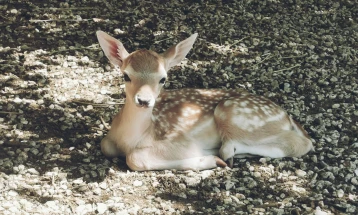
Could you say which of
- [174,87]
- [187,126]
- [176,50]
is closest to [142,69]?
[176,50]

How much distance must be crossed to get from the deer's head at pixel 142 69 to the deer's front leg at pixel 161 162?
0.46 m

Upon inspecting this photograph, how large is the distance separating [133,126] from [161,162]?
37cm

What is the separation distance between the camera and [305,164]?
6.05m

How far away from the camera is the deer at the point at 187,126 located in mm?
5859

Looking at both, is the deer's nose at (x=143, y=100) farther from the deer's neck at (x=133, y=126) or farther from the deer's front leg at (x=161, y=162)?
the deer's front leg at (x=161, y=162)

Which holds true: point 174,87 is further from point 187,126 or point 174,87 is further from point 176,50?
point 176,50

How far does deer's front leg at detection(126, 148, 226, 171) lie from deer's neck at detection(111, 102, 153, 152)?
0.10 metres

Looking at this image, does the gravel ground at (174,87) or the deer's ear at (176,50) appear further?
the deer's ear at (176,50)

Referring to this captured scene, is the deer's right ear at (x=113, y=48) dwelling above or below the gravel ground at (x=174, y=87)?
above

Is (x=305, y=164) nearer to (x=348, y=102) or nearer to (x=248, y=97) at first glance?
(x=248, y=97)

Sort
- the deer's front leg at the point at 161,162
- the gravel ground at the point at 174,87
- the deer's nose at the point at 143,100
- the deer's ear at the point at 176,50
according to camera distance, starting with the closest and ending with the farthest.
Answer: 1. the deer's nose at the point at 143,100
2. the gravel ground at the point at 174,87
3. the deer's front leg at the point at 161,162
4. the deer's ear at the point at 176,50

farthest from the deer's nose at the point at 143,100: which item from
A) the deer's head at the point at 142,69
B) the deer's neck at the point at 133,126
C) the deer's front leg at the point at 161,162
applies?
the deer's front leg at the point at 161,162

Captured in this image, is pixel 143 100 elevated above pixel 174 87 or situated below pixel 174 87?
above

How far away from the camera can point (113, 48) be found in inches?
235
